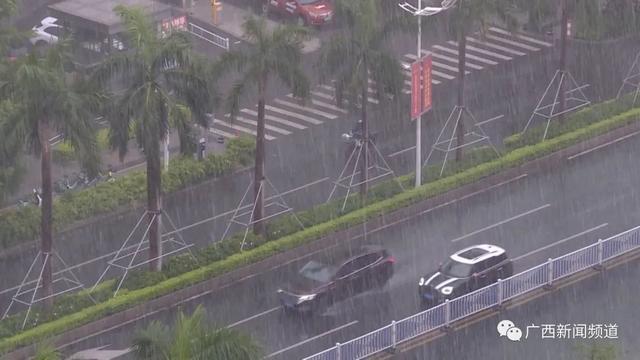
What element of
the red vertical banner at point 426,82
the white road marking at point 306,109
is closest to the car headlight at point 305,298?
the red vertical banner at point 426,82

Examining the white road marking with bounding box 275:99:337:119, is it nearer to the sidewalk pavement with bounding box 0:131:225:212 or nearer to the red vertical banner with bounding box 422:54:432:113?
the sidewalk pavement with bounding box 0:131:225:212

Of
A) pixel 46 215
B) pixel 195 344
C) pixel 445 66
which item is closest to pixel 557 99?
pixel 445 66

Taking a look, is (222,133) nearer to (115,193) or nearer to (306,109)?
(306,109)

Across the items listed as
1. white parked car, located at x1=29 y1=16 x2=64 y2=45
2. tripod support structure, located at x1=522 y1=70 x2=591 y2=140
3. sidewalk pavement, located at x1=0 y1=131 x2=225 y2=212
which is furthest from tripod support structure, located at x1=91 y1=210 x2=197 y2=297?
white parked car, located at x1=29 y1=16 x2=64 y2=45

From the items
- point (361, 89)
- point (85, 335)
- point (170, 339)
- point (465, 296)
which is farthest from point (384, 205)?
point (170, 339)

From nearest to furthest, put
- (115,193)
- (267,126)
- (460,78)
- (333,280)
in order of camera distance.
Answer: (333,280) → (115,193) → (460,78) → (267,126)

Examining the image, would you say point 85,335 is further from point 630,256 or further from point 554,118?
point 554,118
